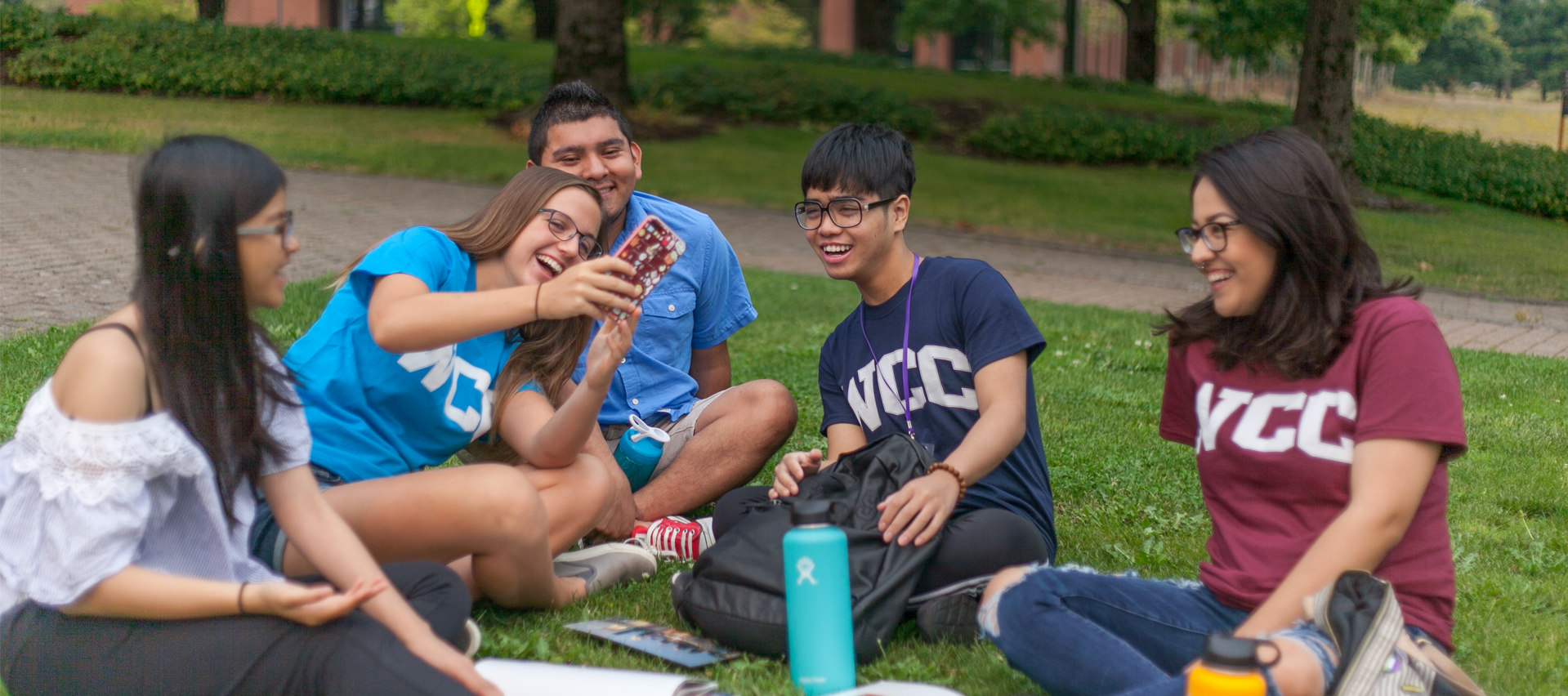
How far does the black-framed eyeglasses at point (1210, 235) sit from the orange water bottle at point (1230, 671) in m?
0.90

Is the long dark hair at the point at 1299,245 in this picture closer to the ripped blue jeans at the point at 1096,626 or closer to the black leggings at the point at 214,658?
the ripped blue jeans at the point at 1096,626

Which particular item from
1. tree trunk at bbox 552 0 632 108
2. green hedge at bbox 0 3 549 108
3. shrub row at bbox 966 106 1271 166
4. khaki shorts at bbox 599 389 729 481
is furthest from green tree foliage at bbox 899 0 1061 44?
khaki shorts at bbox 599 389 729 481

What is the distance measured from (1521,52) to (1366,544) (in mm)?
9918

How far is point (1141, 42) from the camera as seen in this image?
26062 mm

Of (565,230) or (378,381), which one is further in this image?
(565,230)

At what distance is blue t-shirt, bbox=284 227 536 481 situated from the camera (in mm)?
2957

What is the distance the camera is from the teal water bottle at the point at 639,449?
4031 mm

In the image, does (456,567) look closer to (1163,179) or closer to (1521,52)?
(1521,52)

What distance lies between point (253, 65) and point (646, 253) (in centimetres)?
1250

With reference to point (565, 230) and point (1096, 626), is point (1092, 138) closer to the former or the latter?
point (565, 230)

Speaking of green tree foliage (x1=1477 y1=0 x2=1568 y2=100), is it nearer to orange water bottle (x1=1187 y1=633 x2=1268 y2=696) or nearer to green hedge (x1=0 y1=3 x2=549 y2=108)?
orange water bottle (x1=1187 y1=633 x2=1268 y2=696)

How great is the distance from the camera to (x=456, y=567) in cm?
317

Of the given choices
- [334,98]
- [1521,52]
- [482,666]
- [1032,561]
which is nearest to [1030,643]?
[1032,561]

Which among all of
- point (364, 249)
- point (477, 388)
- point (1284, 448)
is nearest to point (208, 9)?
point (364, 249)
